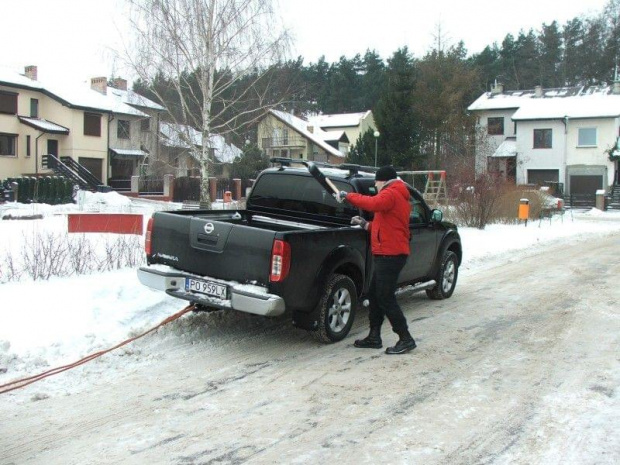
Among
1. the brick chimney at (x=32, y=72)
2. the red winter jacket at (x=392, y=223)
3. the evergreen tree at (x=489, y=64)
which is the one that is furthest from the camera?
the evergreen tree at (x=489, y=64)

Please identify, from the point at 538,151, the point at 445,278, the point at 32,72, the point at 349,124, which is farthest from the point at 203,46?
the point at 349,124

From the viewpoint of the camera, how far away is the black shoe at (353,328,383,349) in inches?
252

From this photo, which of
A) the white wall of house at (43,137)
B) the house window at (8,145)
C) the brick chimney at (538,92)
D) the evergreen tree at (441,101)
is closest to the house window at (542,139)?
the evergreen tree at (441,101)

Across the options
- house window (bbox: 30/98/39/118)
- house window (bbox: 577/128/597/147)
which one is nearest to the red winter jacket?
house window (bbox: 30/98/39/118)

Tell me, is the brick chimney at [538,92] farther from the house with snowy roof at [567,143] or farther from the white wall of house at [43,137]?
the white wall of house at [43,137]

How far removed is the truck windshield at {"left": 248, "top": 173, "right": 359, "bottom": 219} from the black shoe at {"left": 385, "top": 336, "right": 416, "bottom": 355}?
1.66 meters

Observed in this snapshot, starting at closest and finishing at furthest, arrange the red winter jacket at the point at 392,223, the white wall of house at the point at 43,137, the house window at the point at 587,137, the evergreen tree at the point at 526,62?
the red winter jacket at the point at 392,223
the white wall of house at the point at 43,137
the house window at the point at 587,137
the evergreen tree at the point at 526,62

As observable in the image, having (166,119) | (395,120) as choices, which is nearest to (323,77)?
(395,120)

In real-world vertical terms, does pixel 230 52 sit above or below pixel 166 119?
above

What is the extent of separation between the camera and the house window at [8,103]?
127ft

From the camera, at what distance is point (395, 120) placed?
131 feet

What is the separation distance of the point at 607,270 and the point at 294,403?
10033 millimetres

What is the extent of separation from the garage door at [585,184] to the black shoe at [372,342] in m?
44.9

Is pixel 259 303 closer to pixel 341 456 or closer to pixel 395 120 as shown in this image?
pixel 341 456
